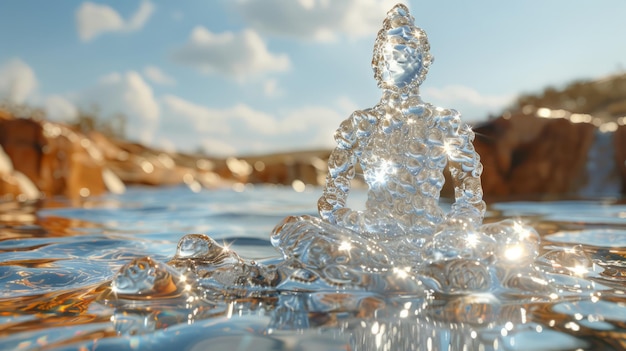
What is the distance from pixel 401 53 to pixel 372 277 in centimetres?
98

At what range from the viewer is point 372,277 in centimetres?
144

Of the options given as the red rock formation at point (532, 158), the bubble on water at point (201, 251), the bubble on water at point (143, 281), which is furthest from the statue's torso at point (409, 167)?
the red rock formation at point (532, 158)

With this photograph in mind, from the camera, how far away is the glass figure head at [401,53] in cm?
206

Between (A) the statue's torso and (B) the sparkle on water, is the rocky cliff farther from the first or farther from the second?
(A) the statue's torso

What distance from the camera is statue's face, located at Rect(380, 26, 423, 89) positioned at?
2.05 meters

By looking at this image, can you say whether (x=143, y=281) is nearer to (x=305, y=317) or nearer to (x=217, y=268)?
(x=217, y=268)

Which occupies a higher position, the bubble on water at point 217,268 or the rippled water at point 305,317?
the bubble on water at point 217,268

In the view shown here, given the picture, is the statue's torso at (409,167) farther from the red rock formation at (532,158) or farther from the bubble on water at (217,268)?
the red rock formation at (532,158)

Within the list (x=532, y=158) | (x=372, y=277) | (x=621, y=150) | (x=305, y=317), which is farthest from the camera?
(x=532, y=158)

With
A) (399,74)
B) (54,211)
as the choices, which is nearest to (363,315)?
(399,74)

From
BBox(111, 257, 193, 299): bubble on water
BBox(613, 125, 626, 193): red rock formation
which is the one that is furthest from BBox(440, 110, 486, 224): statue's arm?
BBox(613, 125, 626, 193): red rock formation

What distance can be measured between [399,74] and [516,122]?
7040 millimetres

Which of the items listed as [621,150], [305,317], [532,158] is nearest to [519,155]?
[532,158]

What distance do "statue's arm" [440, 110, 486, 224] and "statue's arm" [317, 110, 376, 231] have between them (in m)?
0.31
